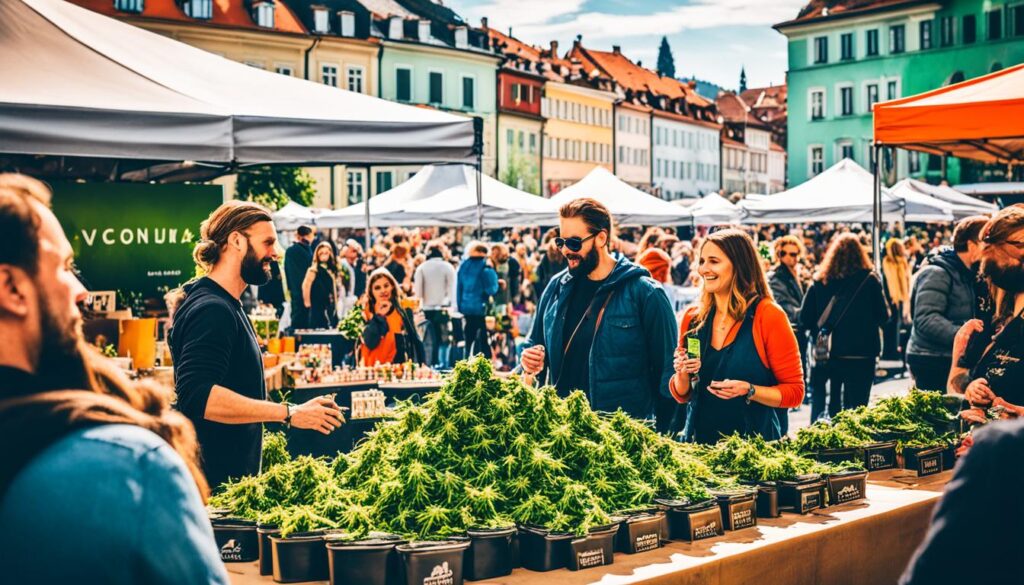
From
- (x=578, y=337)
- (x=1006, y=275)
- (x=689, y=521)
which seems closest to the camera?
(x=689, y=521)

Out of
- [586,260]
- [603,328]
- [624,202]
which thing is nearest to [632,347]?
[603,328]

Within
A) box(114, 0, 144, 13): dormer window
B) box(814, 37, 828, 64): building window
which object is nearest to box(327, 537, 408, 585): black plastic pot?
box(114, 0, 144, 13): dormer window

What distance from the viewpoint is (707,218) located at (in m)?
24.7

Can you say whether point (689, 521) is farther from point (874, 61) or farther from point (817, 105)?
point (817, 105)

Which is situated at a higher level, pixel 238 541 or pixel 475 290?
pixel 475 290

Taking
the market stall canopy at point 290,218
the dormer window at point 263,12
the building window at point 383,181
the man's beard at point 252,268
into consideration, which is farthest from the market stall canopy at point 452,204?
the building window at point 383,181

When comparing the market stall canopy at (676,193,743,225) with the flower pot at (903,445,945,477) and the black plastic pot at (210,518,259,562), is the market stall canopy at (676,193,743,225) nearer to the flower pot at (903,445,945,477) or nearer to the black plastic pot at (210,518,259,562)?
the flower pot at (903,445,945,477)

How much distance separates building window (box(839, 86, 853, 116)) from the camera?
67.1 m

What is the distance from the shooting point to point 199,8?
50031mm

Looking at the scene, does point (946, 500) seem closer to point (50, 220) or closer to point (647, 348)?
point (50, 220)

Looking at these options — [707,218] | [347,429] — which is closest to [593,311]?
[347,429]

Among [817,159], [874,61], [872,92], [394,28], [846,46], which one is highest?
[846,46]

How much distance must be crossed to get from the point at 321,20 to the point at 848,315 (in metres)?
48.6

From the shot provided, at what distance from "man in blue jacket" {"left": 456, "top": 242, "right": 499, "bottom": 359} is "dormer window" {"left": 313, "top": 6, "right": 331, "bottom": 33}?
137 ft
